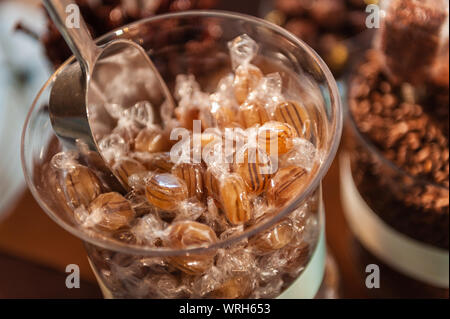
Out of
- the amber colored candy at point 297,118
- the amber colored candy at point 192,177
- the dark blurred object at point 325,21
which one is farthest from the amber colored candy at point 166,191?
the dark blurred object at point 325,21

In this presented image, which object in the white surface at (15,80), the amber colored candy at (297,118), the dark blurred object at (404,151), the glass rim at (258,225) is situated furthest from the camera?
the white surface at (15,80)

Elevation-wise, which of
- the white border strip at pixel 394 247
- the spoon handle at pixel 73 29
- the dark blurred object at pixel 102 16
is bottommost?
the white border strip at pixel 394 247

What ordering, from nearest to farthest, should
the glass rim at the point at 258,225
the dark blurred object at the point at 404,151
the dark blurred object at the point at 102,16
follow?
the glass rim at the point at 258,225, the dark blurred object at the point at 404,151, the dark blurred object at the point at 102,16

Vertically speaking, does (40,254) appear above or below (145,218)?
below

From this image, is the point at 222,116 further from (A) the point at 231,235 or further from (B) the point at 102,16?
(B) the point at 102,16

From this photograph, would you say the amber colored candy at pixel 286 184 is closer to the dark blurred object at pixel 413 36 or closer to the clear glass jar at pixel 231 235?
the clear glass jar at pixel 231 235

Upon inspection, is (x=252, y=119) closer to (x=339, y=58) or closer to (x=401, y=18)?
(x=401, y=18)

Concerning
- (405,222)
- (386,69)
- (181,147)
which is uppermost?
(181,147)

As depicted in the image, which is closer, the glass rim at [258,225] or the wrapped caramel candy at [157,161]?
the glass rim at [258,225]
